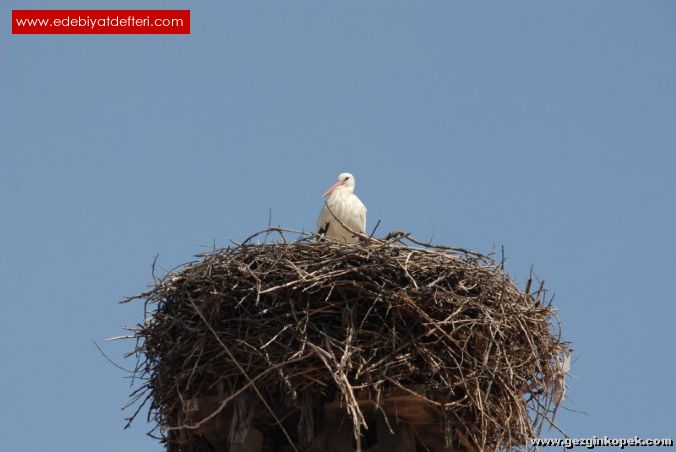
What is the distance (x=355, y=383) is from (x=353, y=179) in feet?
16.1

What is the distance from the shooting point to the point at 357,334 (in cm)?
825

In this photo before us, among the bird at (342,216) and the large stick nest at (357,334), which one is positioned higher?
the bird at (342,216)

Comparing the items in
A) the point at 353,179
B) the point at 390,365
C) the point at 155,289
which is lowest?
the point at 390,365

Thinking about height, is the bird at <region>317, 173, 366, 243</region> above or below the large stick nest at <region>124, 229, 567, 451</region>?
above

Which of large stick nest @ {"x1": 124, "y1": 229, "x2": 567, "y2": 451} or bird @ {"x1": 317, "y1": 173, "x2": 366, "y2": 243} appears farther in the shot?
bird @ {"x1": 317, "y1": 173, "x2": 366, "y2": 243}

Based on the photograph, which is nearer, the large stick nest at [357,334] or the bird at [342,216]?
the large stick nest at [357,334]

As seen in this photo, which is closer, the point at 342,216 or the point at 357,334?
the point at 357,334

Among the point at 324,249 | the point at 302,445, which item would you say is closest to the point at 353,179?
the point at 324,249

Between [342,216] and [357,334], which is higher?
[342,216]

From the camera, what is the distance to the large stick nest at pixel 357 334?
8.20m

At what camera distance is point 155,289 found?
909cm

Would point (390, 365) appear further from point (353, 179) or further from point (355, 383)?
point (353, 179)

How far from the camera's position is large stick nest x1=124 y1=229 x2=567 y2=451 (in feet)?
26.9

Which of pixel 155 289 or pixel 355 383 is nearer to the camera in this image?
pixel 355 383
